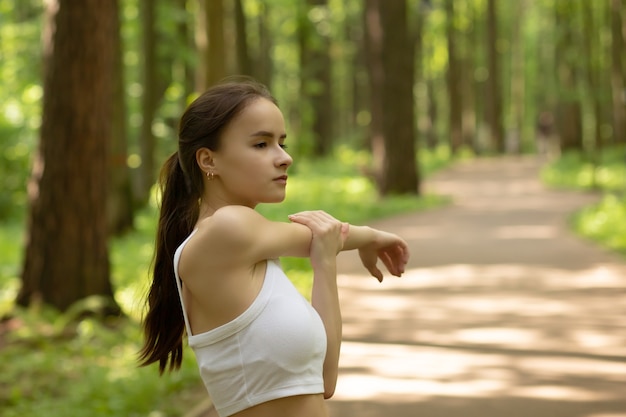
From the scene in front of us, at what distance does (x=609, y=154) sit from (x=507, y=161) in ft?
22.9

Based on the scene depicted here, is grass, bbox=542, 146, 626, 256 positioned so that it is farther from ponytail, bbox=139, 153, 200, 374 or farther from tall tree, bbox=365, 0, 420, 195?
ponytail, bbox=139, 153, 200, 374

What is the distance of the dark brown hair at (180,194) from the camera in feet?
8.60

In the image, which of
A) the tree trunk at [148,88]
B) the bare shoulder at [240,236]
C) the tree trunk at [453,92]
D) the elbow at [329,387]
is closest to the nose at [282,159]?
the bare shoulder at [240,236]

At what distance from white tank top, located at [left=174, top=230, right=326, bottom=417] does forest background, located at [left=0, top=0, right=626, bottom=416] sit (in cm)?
113

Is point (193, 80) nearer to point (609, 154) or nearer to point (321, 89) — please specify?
point (321, 89)

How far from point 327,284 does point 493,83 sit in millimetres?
39750

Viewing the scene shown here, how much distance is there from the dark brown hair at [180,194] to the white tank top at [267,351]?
0.33 m

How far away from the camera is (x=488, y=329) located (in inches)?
339

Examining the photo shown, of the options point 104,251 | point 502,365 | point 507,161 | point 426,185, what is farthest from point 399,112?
point 507,161

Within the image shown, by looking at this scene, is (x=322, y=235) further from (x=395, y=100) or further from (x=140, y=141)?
(x=395, y=100)

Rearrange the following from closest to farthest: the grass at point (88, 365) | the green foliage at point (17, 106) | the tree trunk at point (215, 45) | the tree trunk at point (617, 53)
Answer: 1. the grass at point (88, 365)
2. the tree trunk at point (215, 45)
3. the green foliage at point (17, 106)
4. the tree trunk at point (617, 53)

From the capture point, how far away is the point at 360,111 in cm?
5072

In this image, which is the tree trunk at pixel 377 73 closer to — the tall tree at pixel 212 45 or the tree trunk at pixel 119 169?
the tree trunk at pixel 119 169

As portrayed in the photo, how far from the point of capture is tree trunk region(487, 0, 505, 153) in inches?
1581
